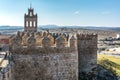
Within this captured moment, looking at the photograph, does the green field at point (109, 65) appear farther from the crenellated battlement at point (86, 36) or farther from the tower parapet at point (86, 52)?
the crenellated battlement at point (86, 36)

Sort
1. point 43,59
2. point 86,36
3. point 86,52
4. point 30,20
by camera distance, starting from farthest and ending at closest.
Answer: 1. point 30,20
2. point 86,52
3. point 86,36
4. point 43,59

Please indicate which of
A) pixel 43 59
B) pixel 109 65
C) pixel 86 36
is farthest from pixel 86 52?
pixel 109 65

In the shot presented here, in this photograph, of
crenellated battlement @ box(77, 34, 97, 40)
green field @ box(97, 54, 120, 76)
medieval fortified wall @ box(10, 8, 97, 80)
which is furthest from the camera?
green field @ box(97, 54, 120, 76)

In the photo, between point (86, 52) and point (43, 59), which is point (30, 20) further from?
point (43, 59)

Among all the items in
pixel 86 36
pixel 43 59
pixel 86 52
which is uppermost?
pixel 86 36

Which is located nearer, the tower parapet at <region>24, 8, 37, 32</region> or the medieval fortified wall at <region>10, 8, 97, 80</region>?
the medieval fortified wall at <region>10, 8, 97, 80</region>

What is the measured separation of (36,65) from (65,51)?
175 centimetres

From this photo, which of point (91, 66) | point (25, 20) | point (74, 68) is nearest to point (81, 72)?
point (91, 66)

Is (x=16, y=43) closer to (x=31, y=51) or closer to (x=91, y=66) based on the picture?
(x=31, y=51)

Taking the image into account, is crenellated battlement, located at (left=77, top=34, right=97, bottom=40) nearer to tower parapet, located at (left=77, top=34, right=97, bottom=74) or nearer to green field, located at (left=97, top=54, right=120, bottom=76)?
tower parapet, located at (left=77, top=34, right=97, bottom=74)

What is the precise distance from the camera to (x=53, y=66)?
55.8 feet

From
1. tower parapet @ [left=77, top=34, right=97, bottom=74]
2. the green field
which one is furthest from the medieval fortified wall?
the green field

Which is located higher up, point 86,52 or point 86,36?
point 86,36

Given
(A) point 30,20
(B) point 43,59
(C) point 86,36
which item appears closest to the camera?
(B) point 43,59
